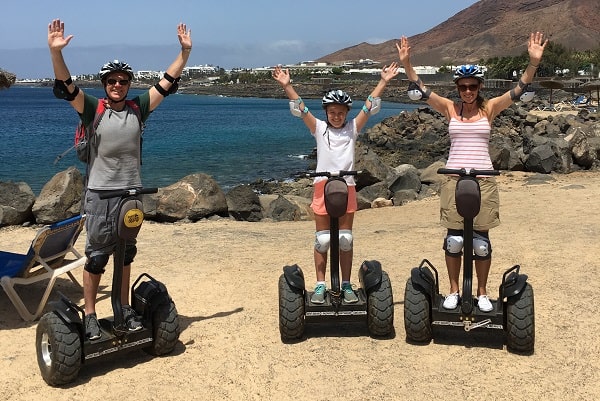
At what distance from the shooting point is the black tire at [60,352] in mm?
4352

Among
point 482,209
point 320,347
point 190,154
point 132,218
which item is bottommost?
point 190,154

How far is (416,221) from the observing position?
1117cm

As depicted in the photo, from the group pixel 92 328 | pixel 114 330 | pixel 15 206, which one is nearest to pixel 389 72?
pixel 114 330

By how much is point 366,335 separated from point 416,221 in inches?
241

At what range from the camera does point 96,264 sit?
4699mm

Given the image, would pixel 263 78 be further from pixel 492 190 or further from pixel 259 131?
pixel 492 190

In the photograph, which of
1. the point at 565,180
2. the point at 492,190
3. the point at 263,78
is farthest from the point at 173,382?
the point at 263,78

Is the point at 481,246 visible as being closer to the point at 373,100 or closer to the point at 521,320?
the point at 521,320

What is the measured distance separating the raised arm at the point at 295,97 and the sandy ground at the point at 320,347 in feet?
5.76

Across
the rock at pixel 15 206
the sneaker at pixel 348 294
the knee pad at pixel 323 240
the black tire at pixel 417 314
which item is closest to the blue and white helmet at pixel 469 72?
the knee pad at pixel 323 240

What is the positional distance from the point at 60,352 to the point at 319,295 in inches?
78.7

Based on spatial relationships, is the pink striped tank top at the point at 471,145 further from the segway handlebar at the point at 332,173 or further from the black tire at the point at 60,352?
the black tire at the point at 60,352

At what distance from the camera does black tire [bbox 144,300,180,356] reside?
4797 mm

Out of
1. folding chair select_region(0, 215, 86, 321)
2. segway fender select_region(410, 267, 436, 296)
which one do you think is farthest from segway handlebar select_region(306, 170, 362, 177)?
folding chair select_region(0, 215, 86, 321)
